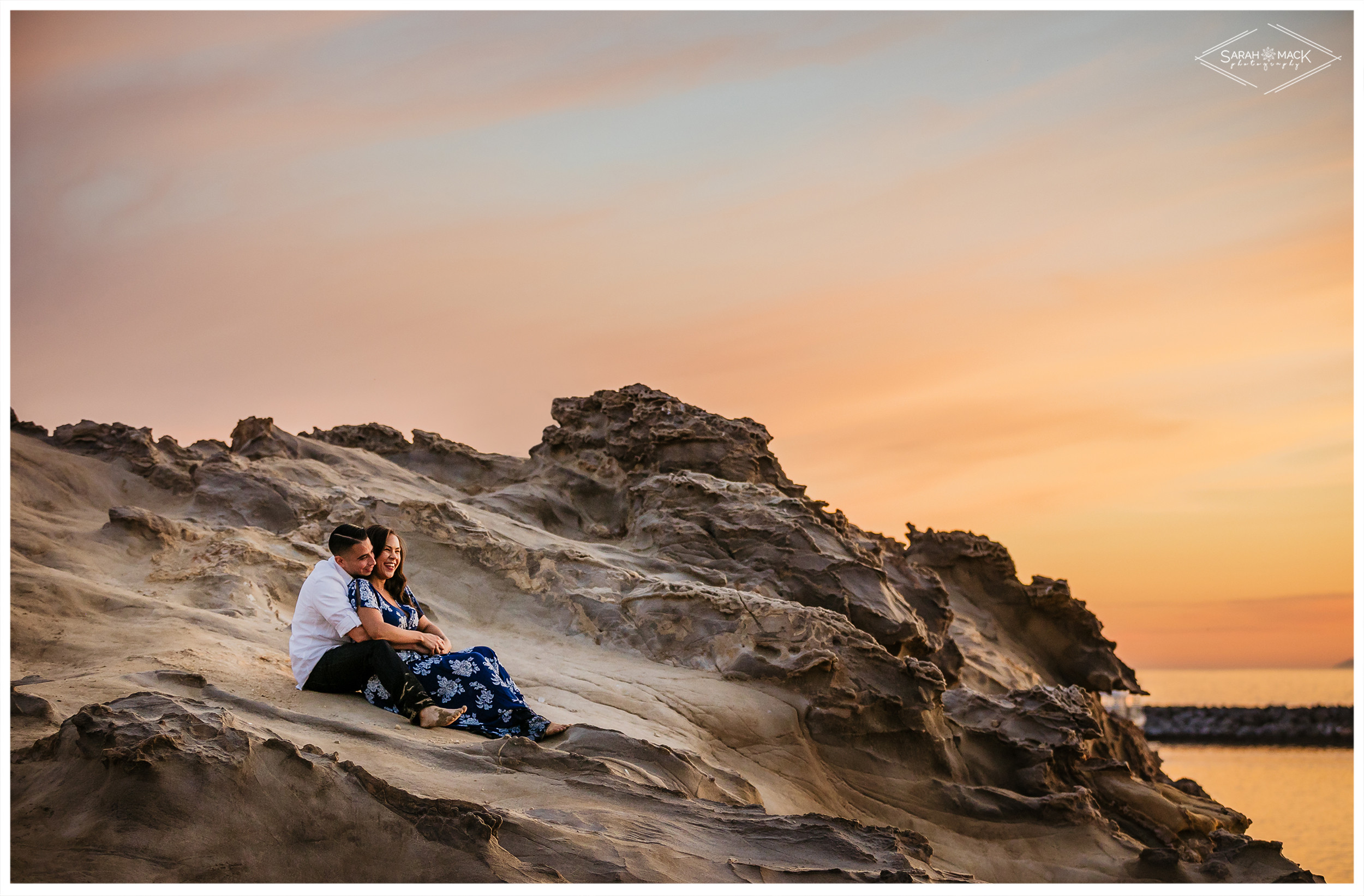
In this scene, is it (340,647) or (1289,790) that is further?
(1289,790)

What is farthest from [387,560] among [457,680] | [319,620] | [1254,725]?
[1254,725]

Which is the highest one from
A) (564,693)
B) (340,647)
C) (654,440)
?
(654,440)

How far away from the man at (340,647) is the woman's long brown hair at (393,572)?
0.51ft

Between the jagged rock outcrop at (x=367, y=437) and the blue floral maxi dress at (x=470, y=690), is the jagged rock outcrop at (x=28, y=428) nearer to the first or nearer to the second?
the jagged rock outcrop at (x=367, y=437)

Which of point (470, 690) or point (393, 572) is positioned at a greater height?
point (393, 572)

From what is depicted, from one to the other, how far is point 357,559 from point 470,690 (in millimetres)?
930

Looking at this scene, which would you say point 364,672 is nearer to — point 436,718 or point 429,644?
point 429,644

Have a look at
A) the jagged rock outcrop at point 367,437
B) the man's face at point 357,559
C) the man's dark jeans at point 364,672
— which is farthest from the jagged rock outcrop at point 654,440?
the man's dark jeans at point 364,672

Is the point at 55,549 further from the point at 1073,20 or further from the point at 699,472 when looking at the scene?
the point at 1073,20

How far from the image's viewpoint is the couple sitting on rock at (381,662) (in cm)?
575

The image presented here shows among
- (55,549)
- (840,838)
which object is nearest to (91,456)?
(55,549)

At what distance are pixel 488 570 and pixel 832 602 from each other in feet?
9.38

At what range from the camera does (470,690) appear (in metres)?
5.83

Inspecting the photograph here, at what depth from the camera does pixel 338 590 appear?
591cm
